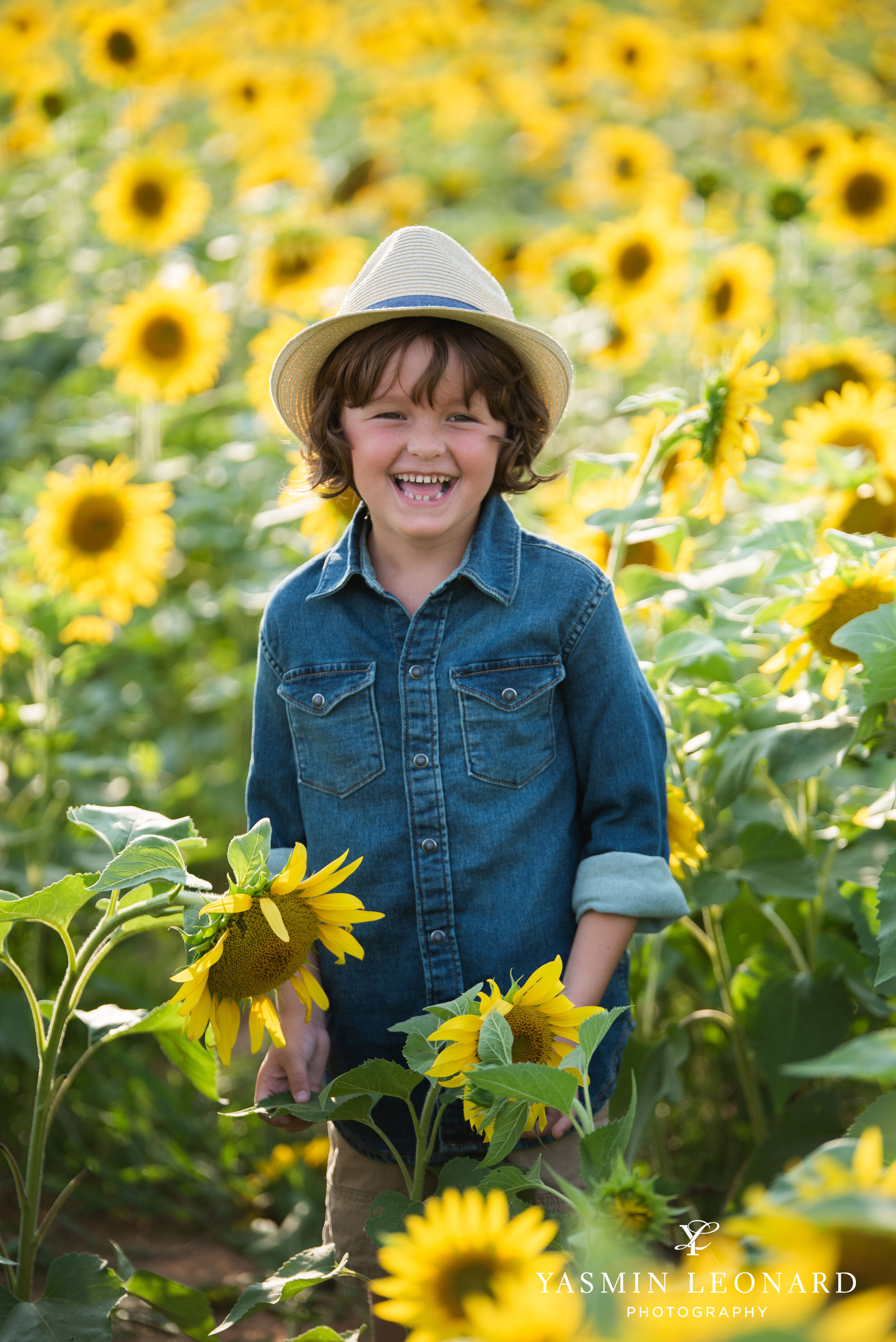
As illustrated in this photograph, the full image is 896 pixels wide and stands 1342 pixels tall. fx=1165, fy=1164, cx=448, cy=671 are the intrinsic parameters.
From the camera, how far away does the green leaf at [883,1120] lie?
2.77 feet

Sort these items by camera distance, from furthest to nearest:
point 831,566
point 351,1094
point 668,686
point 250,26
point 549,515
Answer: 1. point 250,26
2. point 549,515
3. point 668,686
4. point 831,566
5. point 351,1094

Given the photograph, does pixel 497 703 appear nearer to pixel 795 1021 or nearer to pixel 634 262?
pixel 795 1021

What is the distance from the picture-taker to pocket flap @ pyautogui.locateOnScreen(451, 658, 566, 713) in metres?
1.21

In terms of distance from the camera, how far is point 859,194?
11.1ft

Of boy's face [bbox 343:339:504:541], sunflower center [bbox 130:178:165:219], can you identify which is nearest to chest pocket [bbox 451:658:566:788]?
boy's face [bbox 343:339:504:541]

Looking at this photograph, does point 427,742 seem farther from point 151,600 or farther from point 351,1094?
point 151,600

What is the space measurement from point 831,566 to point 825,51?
21.4 feet

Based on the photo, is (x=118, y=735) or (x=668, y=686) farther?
(x=118, y=735)

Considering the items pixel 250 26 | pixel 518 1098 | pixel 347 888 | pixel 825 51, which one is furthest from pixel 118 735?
pixel 825 51

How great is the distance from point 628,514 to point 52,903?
79cm

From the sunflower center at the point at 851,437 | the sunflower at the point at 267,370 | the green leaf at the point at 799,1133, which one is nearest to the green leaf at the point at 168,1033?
the green leaf at the point at 799,1133

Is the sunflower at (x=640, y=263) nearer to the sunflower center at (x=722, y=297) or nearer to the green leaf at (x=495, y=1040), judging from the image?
the sunflower center at (x=722, y=297)

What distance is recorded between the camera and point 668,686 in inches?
59.2

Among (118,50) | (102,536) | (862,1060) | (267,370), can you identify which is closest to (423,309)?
(862,1060)
